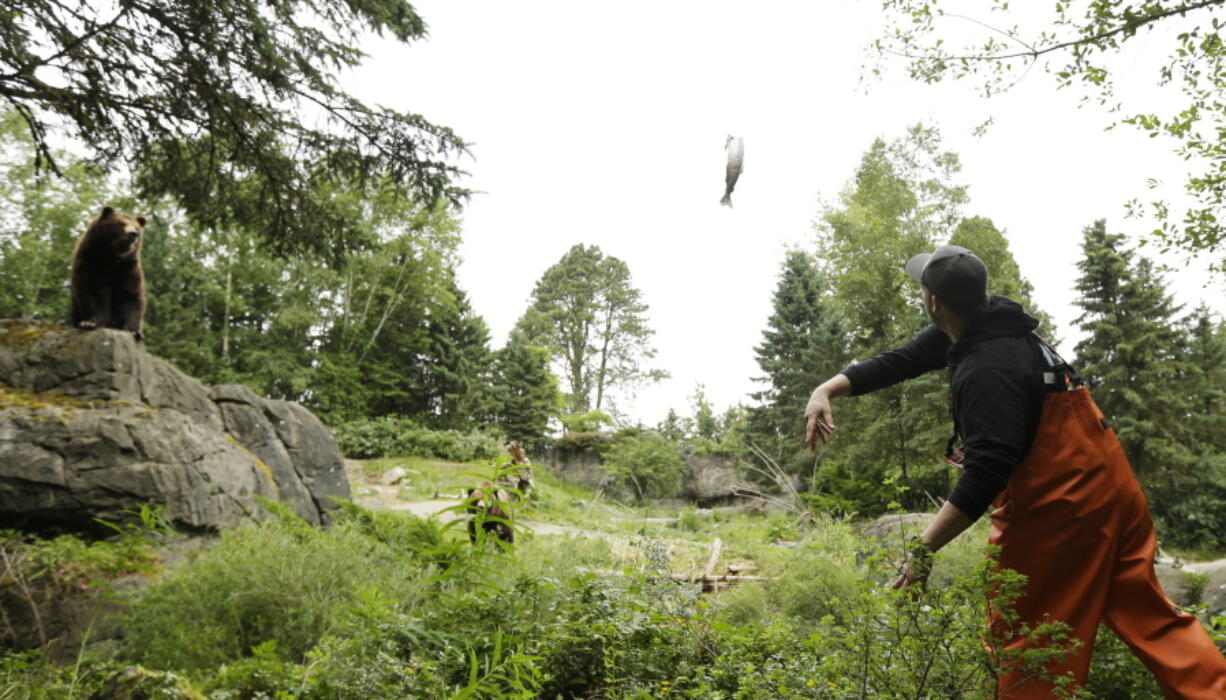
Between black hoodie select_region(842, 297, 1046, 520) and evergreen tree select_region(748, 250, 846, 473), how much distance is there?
16.6 metres

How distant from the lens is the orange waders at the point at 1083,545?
1.67 m

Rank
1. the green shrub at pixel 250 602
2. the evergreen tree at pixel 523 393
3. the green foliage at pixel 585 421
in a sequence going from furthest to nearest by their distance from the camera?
the green foliage at pixel 585 421 < the evergreen tree at pixel 523 393 < the green shrub at pixel 250 602

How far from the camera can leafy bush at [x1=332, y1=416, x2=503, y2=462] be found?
66.5ft

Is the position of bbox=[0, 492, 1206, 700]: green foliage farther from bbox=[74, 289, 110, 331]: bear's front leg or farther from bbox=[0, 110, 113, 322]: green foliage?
bbox=[0, 110, 113, 322]: green foliage

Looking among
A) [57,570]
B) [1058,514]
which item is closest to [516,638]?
[1058,514]

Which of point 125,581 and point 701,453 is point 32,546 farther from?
point 701,453

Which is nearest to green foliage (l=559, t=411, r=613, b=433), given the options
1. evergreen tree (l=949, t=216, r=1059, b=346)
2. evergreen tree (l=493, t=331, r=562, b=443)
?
evergreen tree (l=493, t=331, r=562, b=443)

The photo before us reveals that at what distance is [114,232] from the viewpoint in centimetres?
596

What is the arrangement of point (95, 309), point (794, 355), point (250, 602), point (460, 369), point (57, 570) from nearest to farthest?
point (250, 602) → point (57, 570) → point (95, 309) → point (794, 355) → point (460, 369)

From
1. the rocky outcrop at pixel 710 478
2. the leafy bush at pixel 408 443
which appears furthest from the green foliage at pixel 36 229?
the rocky outcrop at pixel 710 478

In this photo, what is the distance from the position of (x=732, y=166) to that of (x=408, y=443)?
1856cm

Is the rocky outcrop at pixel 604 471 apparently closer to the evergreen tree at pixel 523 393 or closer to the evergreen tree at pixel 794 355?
the evergreen tree at pixel 523 393

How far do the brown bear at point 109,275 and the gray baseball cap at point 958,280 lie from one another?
674 centimetres

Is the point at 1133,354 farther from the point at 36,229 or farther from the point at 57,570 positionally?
the point at 36,229
